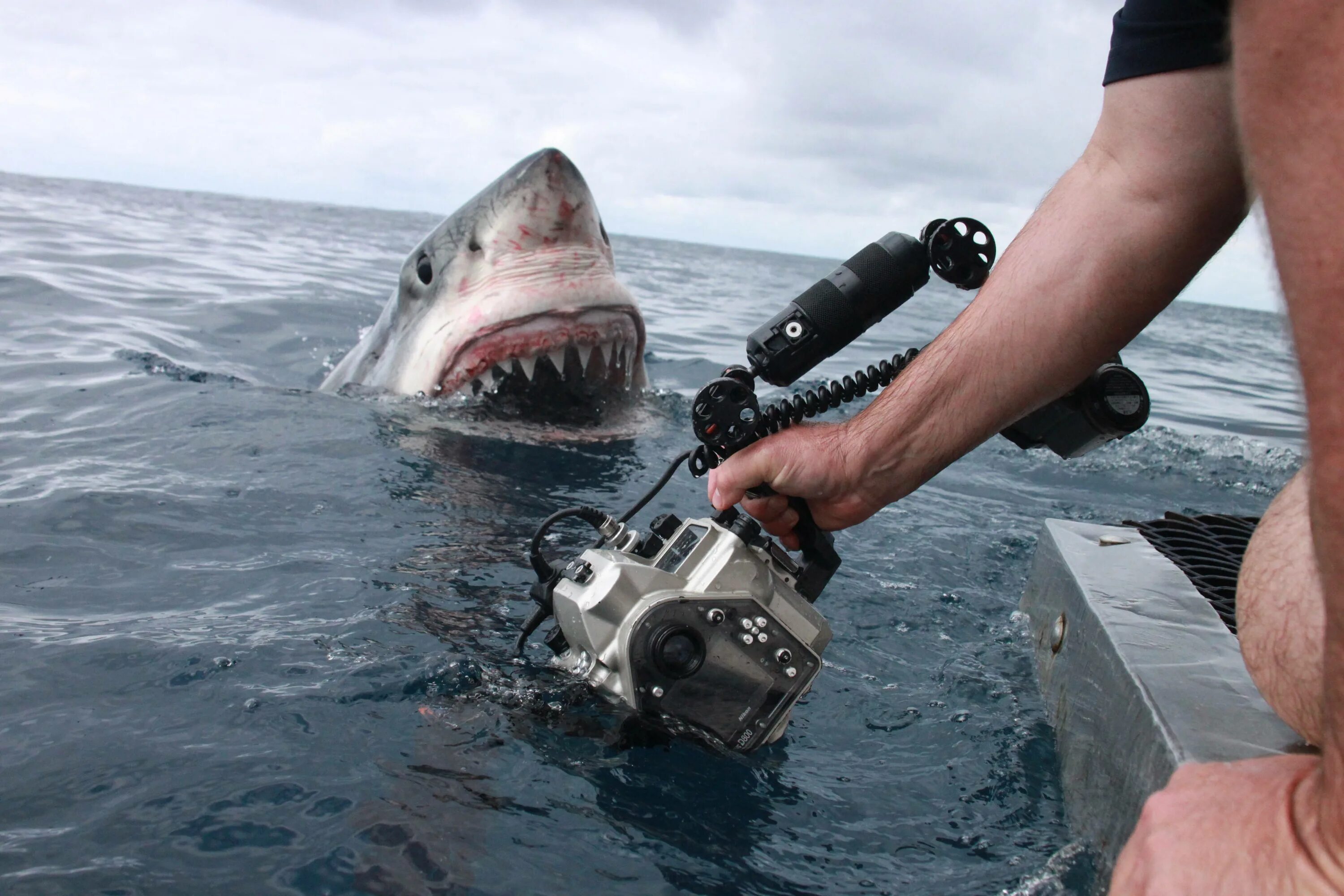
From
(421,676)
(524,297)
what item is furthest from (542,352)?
(421,676)

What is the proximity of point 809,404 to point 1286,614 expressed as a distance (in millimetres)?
759

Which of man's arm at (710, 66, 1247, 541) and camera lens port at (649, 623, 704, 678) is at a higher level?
man's arm at (710, 66, 1247, 541)

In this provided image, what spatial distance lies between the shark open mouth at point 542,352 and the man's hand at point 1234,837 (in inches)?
126

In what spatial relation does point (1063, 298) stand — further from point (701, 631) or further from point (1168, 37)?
point (701, 631)

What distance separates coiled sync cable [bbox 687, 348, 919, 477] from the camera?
1.72 m

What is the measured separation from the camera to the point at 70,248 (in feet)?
38.3

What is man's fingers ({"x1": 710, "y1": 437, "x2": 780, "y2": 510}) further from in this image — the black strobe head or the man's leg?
the man's leg

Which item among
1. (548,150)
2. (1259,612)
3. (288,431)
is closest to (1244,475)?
(548,150)

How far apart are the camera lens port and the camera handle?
27 centimetres

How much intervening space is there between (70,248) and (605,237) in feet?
32.7

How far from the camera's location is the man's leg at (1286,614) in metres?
1.36

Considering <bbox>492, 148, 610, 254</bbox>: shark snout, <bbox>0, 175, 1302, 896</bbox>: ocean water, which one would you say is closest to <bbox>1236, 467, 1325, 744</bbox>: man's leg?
<bbox>0, 175, 1302, 896</bbox>: ocean water

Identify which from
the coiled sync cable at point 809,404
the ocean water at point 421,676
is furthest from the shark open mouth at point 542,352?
the coiled sync cable at point 809,404

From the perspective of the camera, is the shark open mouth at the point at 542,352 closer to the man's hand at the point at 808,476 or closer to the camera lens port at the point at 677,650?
the man's hand at the point at 808,476
